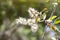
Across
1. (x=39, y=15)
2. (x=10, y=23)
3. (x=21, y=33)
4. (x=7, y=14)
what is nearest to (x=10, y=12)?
(x=7, y=14)

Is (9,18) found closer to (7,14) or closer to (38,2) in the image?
(7,14)

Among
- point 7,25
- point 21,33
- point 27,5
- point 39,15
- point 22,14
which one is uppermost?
point 27,5

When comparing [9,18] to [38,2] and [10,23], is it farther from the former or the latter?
[38,2]

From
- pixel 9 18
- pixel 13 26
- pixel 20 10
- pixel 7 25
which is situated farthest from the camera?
pixel 20 10

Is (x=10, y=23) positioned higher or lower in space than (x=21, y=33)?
higher

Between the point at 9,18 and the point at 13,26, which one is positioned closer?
the point at 13,26

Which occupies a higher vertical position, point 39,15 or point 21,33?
point 21,33

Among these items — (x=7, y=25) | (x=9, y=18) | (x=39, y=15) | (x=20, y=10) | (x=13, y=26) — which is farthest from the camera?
(x=20, y=10)

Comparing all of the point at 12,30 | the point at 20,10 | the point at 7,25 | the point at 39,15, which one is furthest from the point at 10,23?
the point at 39,15

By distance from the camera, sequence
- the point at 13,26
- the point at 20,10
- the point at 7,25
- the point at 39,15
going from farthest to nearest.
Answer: the point at 20,10 → the point at 7,25 → the point at 13,26 → the point at 39,15
